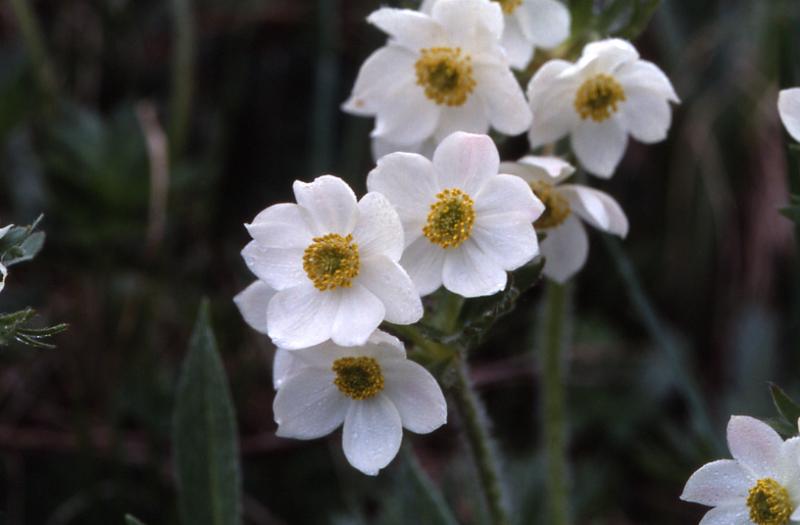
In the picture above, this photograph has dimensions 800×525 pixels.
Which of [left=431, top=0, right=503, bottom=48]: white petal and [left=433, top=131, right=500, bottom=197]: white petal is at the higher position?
[left=431, top=0, right=503, bottom=48]: white petal

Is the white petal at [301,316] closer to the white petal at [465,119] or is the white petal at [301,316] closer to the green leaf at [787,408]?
the white petal at [465,119]

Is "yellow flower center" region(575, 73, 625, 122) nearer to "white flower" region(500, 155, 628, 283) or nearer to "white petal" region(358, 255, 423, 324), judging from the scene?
"white flower" region(500, 155, 628, 283)

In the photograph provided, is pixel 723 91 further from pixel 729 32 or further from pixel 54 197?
pixel 54 197

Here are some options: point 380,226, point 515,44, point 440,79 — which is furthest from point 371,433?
point 515,44

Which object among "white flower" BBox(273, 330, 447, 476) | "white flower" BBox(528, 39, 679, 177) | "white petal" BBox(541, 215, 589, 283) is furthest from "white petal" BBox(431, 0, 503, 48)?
"white flower" BBox(273, 330, 447, 476)

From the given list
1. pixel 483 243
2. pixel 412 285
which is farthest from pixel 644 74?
pixel 412 285
